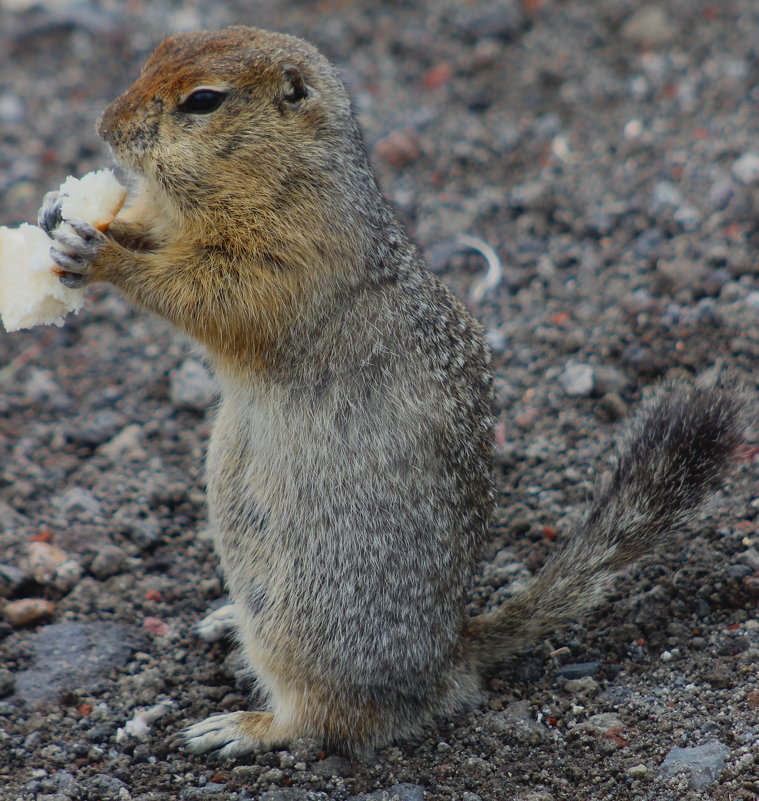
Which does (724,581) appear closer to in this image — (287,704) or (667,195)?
(287,704)

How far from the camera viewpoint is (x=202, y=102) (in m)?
3.53

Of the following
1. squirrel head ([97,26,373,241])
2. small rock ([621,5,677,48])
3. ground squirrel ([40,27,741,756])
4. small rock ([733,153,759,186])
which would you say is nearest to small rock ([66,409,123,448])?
ground squirrel ([40,27,741,756])

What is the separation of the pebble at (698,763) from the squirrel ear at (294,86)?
254cm

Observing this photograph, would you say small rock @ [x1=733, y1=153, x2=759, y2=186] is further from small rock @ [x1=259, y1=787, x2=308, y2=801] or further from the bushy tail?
small rock @ [x1=259, y1=787, x2=308, y2=801]

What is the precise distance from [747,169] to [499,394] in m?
2.23

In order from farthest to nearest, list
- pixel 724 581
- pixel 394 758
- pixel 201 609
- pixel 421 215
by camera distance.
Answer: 1. pixel 421 215
2. pixel 201 609
3. pixel 724 581
4. pixel 394 758

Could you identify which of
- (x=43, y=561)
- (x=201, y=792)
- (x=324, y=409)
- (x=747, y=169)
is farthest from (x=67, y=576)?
(x=747, y=169)

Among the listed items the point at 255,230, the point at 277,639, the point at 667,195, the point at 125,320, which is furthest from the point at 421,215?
the point at 277,639

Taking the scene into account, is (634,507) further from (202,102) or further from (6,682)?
(6,682)

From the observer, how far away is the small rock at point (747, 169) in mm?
6002

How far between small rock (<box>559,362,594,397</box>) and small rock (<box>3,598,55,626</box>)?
257 cm

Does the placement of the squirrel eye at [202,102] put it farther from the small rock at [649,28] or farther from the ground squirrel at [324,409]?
the small rock at [649,28]

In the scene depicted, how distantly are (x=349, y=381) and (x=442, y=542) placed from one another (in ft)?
2.12

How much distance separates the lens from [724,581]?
4.02 meters
